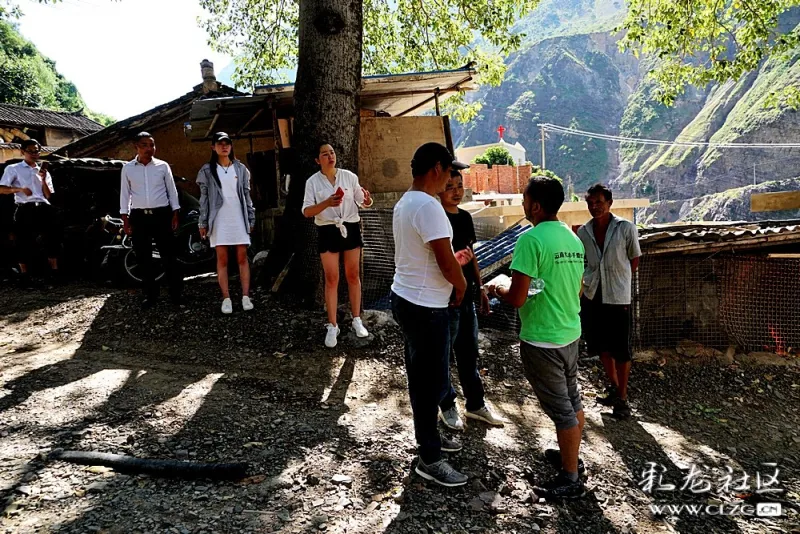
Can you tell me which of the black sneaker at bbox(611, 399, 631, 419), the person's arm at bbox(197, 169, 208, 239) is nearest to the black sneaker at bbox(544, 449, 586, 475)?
the black sneaker at bbox(611, 399, 631, 419)

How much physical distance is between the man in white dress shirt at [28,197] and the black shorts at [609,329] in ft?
24.7

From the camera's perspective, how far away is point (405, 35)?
38.3 feet

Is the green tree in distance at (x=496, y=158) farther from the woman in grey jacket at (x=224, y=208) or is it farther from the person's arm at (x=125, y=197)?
the person's arm at (x=125, y=197)

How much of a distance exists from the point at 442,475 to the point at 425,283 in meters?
1.12

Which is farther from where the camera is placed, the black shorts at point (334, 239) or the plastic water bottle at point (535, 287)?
the black shorts at point (334, 239)

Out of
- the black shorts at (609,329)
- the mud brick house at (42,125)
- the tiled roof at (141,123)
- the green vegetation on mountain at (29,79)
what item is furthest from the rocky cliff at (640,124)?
the green vegetation on mountain at (29,79)

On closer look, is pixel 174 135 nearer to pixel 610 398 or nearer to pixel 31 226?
pixel 31 226

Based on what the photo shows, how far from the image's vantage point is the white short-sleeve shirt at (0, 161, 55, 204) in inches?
289

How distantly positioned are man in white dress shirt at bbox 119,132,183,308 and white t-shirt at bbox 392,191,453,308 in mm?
3943

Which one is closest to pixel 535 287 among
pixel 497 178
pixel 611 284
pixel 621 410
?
pixel 611 284

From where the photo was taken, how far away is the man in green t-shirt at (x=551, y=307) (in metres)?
2.82

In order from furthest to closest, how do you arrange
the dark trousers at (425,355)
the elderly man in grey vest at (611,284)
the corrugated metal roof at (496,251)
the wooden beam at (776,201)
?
the wooden beam at (776,201)
the corrugated metal roof at (496,251)
the elderly man in grey vest at (611,284)
the dark trousers at (425,355)

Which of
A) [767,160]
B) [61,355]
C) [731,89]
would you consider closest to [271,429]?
[61,355]

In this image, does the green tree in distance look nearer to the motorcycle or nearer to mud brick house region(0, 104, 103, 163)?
the motorcycle
